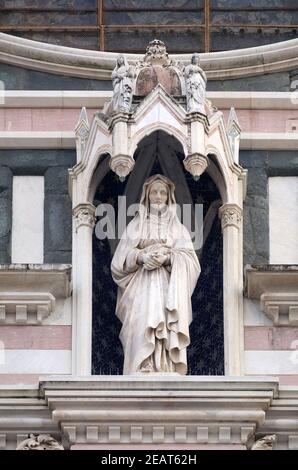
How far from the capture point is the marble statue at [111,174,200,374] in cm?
2861

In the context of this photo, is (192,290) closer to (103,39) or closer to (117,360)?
(117,360)

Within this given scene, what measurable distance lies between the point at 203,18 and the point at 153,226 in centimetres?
328

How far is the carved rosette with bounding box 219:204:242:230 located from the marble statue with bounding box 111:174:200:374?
36cm

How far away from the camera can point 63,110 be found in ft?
101

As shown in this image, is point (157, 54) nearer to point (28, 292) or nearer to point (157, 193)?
point (157, 193)

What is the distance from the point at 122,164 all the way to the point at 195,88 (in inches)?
38.0

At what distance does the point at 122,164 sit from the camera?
1151 inches

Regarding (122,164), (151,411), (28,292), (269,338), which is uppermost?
(122,164)

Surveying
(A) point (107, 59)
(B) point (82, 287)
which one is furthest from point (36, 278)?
(A) point (107, 59)

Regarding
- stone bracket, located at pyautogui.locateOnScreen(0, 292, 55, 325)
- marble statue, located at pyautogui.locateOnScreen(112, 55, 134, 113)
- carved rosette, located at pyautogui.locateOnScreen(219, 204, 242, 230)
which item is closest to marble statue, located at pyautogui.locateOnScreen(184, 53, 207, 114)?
marble statue, located at pyautogui.locateOnScreen(112, 55, 134, 113)

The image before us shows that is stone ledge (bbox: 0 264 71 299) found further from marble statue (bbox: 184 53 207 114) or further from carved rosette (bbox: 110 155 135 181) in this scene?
marble statue (bbox: 184 53 207 114)
